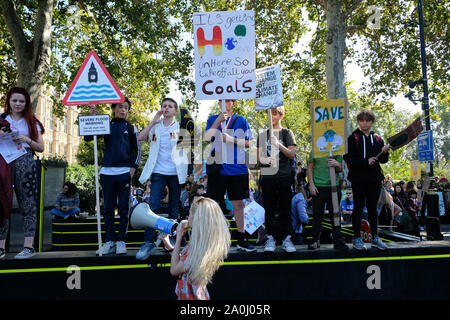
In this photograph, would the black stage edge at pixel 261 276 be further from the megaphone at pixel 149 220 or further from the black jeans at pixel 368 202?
the megaphone at pixel 149 220

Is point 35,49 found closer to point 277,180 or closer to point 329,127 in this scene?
point 277,180

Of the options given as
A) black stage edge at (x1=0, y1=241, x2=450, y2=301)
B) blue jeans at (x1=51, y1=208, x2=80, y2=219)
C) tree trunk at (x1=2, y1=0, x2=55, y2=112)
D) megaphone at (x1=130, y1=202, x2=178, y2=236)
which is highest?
tree trunk at (x1=2, y1=0, x2=55, y2=112)

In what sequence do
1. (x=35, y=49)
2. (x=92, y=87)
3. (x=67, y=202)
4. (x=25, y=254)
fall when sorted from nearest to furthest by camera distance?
(x=25, y=254) < (x=92, y=87) < (x=67, y=202) < (x=35, y=49)

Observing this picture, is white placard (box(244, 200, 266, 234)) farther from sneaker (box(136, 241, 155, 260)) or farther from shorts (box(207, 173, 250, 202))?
sneaker (box(136, 241, 155, 260))

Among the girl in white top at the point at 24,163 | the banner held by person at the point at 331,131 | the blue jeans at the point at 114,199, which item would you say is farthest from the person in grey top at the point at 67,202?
the banner held by person at the point at 331,131

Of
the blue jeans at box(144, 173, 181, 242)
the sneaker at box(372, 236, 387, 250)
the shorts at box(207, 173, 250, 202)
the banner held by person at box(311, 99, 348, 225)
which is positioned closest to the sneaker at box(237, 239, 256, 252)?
the shorts at box(207, 173, 250, 202)

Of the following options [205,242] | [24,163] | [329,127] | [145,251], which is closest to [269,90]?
[329,127]

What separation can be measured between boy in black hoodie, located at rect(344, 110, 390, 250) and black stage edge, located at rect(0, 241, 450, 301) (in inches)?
14.3

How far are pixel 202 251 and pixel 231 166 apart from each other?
1982mm

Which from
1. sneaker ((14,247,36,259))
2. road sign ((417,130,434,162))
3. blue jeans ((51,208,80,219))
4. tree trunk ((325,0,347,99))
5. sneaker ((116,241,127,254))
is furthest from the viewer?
tree trunk ((325,0,347,99))

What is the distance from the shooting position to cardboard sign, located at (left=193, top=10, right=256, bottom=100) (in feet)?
16.6

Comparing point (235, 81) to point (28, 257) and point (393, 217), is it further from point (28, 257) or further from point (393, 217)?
point (393, 217)

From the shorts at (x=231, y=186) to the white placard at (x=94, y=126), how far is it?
1.42 meters

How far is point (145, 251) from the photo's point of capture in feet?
14.2
